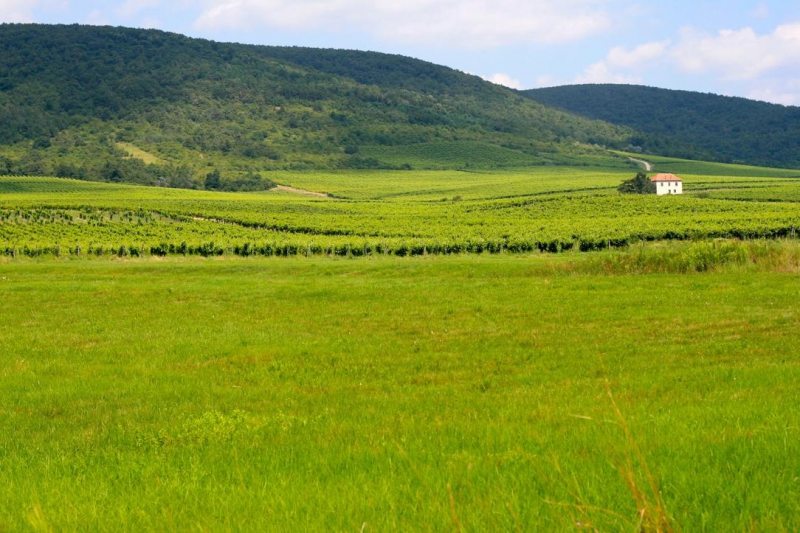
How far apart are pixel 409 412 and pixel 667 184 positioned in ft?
421

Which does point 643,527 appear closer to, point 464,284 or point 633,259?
point 464,284

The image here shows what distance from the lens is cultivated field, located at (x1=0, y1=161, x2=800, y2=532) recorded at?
495 cm

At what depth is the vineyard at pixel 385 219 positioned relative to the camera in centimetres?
6575

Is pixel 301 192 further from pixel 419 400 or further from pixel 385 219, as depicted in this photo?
pixel 419 400

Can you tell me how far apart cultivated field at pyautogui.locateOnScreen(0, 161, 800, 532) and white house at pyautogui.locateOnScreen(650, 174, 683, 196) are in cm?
10261

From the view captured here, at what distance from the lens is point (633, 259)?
2825 centimetres

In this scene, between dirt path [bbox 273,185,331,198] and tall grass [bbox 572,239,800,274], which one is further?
dirt path [bbox 273,185,331,198]

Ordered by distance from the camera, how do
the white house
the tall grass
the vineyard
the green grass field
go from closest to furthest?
the green grass field, the tall grass, the vineyard, the white house

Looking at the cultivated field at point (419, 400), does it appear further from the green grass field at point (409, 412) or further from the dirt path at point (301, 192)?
the dirt path at point (301, 192)

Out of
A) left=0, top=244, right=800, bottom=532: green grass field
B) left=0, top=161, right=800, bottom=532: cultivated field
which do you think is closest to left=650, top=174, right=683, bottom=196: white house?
left=0, top=161, right=800, bottom=532: cultivated field

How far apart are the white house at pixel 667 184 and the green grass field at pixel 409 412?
4375 inches

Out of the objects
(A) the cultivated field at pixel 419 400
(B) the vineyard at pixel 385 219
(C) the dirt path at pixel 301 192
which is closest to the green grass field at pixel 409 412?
(A) the cultivated field at pixel 419 400

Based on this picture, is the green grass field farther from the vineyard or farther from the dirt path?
the dirt path

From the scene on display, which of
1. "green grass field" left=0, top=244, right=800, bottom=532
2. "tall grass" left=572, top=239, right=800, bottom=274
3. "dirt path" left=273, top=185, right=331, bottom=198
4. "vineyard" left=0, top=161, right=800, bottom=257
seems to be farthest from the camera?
"dirt path" left=273, top=185, right=331, bottom=198
